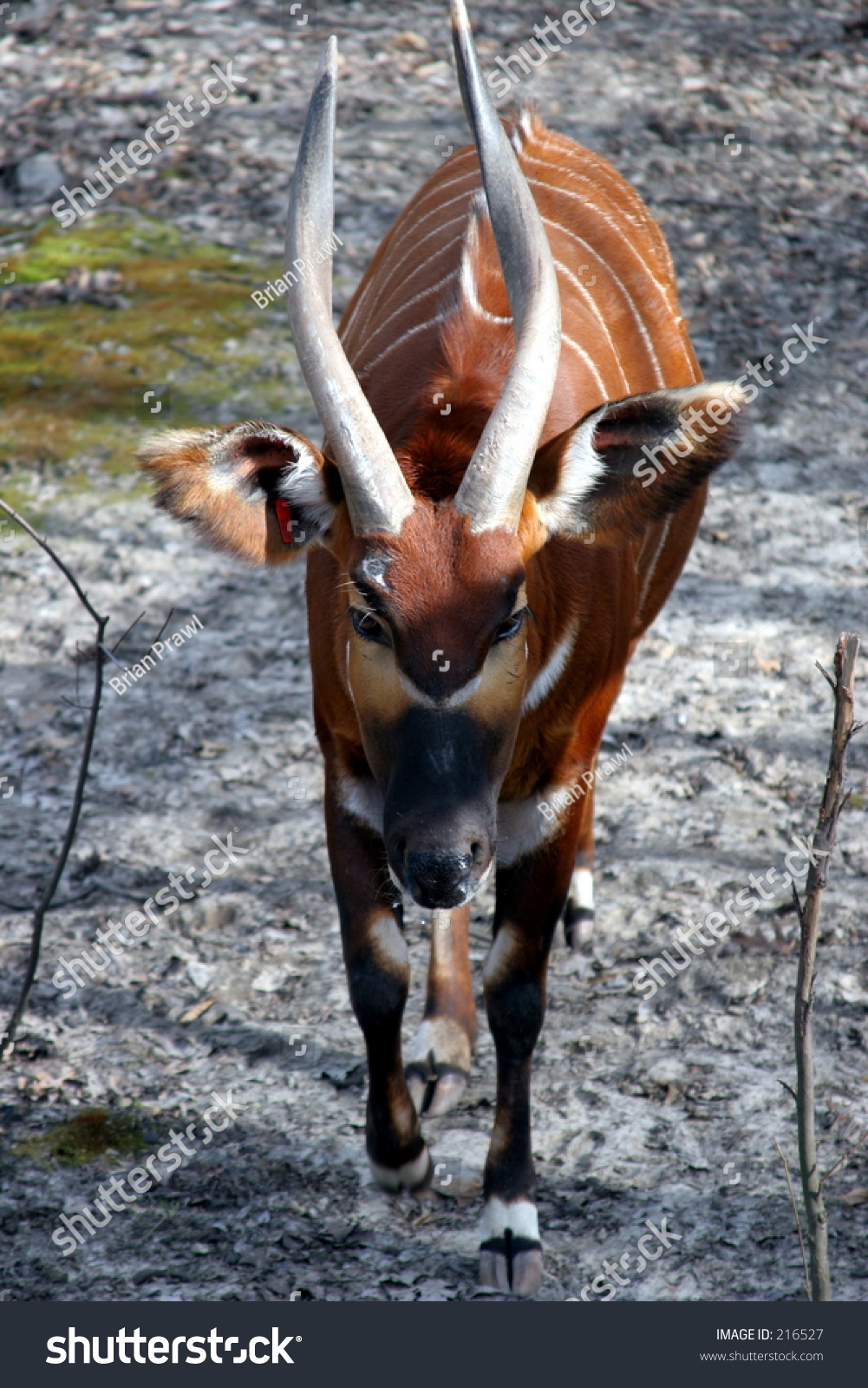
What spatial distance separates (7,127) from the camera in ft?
28.7

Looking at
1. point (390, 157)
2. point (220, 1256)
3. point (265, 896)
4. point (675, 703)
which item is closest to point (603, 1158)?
point (220, 1256)

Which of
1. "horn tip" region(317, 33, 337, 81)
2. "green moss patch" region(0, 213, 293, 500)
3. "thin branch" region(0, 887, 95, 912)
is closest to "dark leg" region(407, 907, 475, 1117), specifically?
"thin branch" region(0, 887, 95, 912)

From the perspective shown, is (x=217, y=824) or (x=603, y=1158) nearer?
(x=603, y=1158)

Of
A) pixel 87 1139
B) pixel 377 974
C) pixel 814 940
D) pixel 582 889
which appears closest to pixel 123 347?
pixel 582 889

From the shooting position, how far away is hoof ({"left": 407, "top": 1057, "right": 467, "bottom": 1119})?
3598 millimetres

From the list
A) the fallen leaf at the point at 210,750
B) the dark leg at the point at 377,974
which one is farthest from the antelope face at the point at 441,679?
the fallen leaf at the point at 210,750

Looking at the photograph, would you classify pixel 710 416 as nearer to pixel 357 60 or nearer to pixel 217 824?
pixel 217 824

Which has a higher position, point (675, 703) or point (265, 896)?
point (675, 703)

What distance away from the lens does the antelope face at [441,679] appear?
2551 millimetres

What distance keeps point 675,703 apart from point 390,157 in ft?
16.6

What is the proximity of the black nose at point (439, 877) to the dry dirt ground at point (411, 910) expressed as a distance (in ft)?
3.37

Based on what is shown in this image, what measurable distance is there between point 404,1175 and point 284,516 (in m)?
1.52

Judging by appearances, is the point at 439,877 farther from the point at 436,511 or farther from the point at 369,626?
the point at 436,511

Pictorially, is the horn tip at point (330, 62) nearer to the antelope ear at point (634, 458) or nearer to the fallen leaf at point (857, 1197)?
the antelope ear at point (634, 458)
